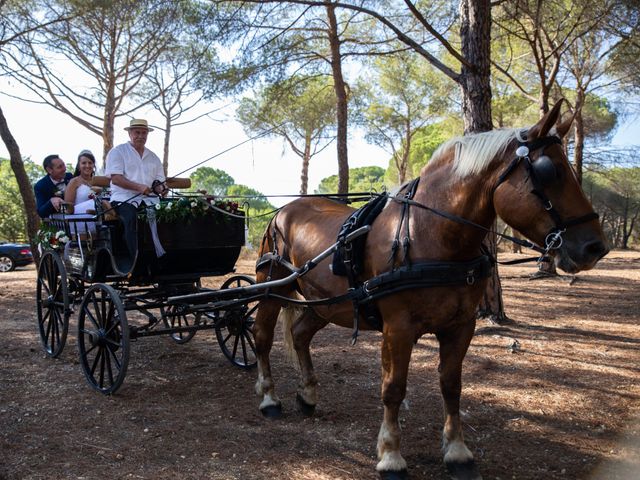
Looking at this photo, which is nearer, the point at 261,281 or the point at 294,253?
the point at 294,253

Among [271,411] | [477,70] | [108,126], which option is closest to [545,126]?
[271,411]

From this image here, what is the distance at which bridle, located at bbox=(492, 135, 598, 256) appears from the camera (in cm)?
265

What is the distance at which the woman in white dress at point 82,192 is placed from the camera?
18.2 ft

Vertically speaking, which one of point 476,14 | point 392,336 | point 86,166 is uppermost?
point 476,14

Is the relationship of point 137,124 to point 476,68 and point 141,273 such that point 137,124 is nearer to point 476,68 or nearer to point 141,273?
point 141,273

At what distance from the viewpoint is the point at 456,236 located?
304 centimetres

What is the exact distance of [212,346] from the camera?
6.57 meters

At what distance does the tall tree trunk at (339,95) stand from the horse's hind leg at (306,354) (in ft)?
26.2

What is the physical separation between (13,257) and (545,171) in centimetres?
1861

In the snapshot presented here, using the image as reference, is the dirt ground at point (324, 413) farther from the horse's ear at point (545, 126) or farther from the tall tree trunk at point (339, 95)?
the tall tree trunk at point (339, 95)

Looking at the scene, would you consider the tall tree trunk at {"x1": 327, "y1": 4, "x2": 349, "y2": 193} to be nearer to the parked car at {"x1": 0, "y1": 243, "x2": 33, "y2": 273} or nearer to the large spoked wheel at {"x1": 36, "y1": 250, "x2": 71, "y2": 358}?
the large spoked wheel at {"x1": 36, "y1": 250, "x2": 71, "y2": 358}

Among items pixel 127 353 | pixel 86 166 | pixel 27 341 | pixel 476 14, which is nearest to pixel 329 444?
pixel 127 353

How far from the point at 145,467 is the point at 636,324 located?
6515 mm

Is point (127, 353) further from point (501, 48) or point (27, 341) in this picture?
point (501, 48)
